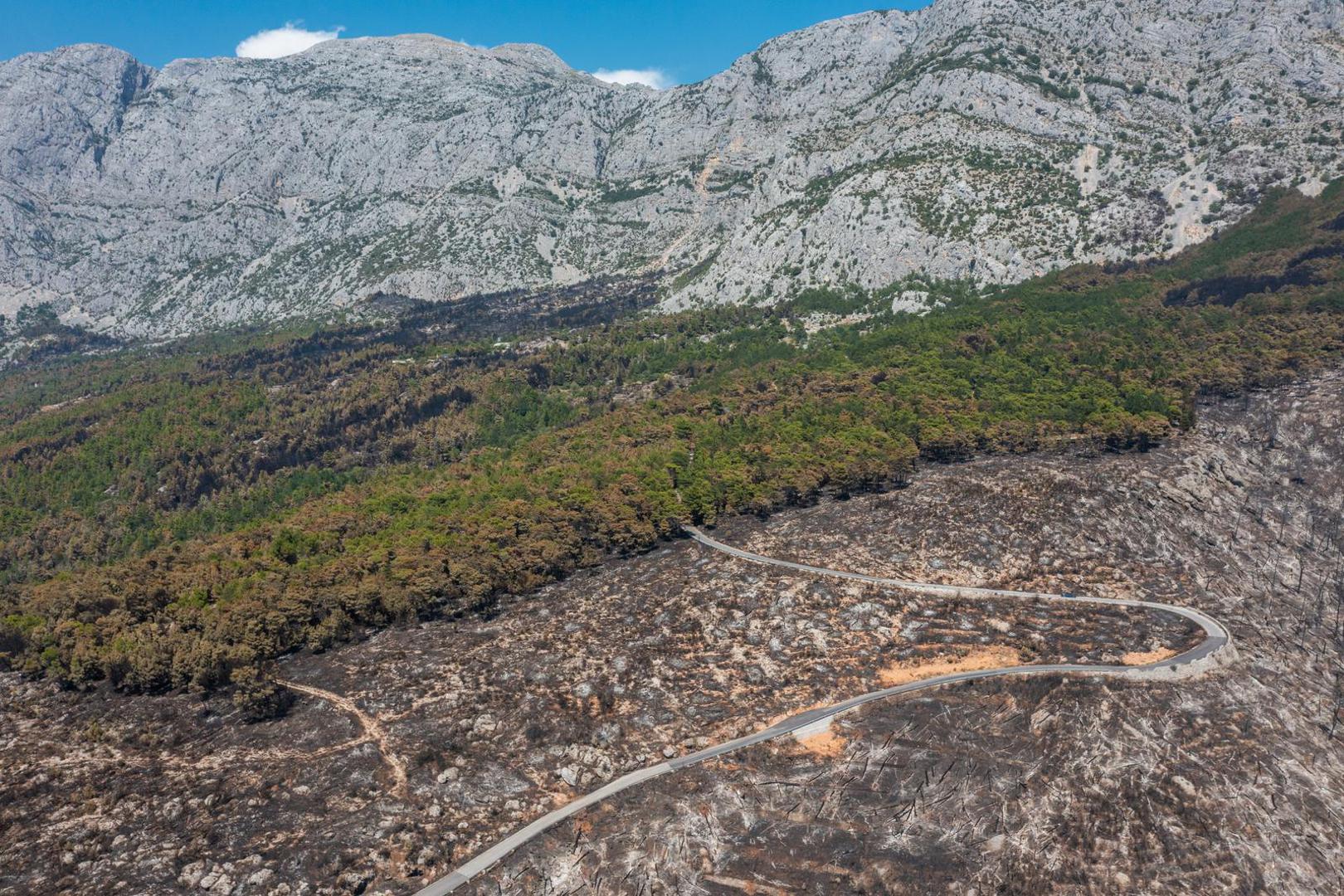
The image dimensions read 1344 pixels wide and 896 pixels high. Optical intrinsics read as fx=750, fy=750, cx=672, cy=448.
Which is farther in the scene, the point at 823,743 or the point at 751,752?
the point at 823,743

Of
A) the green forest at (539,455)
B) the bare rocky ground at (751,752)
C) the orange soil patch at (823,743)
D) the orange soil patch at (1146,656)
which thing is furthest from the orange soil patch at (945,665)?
the green forest at (539,455)

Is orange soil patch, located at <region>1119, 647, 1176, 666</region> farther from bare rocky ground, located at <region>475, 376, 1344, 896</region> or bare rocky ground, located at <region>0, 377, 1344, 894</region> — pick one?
bare rocky ground, located at <region>475, 376, 1344, 896</region>

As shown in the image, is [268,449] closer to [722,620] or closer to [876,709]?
[722,620]

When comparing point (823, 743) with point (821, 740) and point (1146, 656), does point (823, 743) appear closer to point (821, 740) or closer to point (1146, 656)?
point (821, 740)

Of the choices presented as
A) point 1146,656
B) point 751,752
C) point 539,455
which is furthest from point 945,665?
point 539,455

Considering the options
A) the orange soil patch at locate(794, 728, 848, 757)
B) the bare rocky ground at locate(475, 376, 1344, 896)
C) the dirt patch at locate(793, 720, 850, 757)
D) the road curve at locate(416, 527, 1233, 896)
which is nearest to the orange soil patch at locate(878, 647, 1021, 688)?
the road curve at locate(416, 527, 1233, 896)

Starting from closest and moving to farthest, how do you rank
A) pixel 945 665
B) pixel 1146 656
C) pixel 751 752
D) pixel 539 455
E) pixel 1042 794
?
pixel 1042 794
pixel 751 752
pixel 1146 656
pixel 945 665
pixel 539 455
